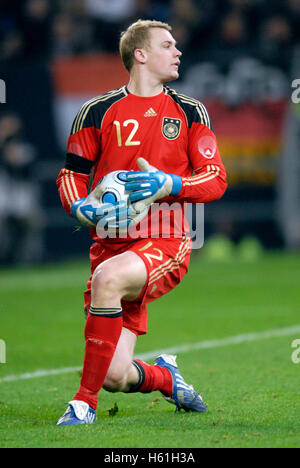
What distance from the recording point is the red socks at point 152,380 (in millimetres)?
5027

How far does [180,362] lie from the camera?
676 centimetres

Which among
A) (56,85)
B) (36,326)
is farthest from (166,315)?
(56,85)

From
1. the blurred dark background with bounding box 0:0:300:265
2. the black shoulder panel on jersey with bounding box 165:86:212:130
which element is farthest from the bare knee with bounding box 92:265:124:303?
the blurred dark background with bounding box 0:0:300:265

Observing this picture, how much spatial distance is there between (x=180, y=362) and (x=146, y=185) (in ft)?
7.81

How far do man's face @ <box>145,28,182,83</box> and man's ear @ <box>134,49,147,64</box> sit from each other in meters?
0.02

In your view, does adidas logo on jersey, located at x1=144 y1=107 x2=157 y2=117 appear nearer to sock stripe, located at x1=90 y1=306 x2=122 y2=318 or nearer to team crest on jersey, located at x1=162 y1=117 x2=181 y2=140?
team crest on jersey, located at x1=162 y1=117 x2=181 y2=140

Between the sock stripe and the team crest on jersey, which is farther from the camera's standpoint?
the team crest on jersey

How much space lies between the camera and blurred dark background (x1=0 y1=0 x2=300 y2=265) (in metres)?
14.1

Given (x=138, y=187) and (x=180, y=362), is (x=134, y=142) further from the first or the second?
(x=180, y=362)

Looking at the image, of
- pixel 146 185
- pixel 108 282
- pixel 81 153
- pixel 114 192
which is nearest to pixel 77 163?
pixel 81 153

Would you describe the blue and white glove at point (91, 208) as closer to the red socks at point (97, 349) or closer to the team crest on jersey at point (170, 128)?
the red socks at point (97, 349)

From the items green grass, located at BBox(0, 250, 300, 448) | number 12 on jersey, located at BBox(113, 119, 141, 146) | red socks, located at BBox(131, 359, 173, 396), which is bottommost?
green grass, located at BBox(0, 250, 300, 448)

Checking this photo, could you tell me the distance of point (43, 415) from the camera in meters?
5.02
